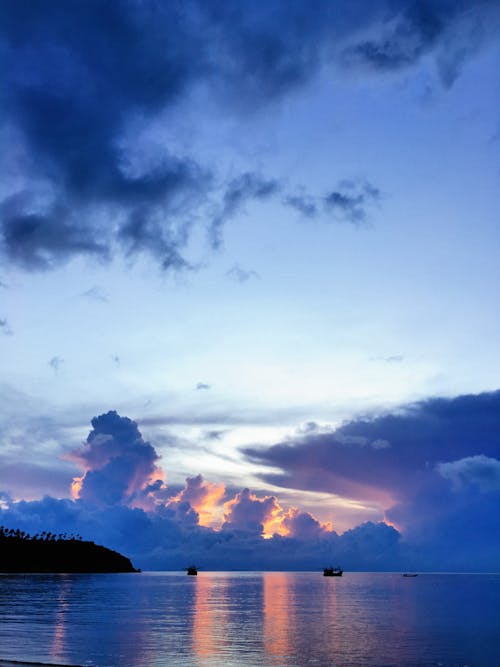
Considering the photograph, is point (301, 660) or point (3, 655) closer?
point (3, 655)

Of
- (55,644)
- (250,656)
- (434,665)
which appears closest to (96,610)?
(55,644)

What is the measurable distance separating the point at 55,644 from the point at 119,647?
7.07 meters

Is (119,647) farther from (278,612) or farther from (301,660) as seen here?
(278,612)

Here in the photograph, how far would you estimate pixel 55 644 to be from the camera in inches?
2805

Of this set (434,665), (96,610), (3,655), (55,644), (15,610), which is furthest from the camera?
(96,610)

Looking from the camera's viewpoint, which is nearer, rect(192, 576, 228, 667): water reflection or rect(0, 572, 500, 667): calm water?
rect(0, 572, 500, 667): calm water

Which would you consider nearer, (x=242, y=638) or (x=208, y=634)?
(x=242, y=638)

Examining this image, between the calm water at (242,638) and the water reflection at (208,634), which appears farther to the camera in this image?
the water reflection at (208,634)

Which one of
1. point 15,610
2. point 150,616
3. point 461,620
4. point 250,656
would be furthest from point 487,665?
point 15,610

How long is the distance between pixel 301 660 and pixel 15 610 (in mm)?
70278

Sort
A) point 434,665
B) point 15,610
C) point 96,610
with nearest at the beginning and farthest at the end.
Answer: point 434,665, point 15,610, point 96,610

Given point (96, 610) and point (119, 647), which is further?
point (96, 610)

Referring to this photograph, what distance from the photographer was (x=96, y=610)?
419ft

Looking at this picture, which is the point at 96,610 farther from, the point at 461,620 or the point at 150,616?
the point at 461,620
